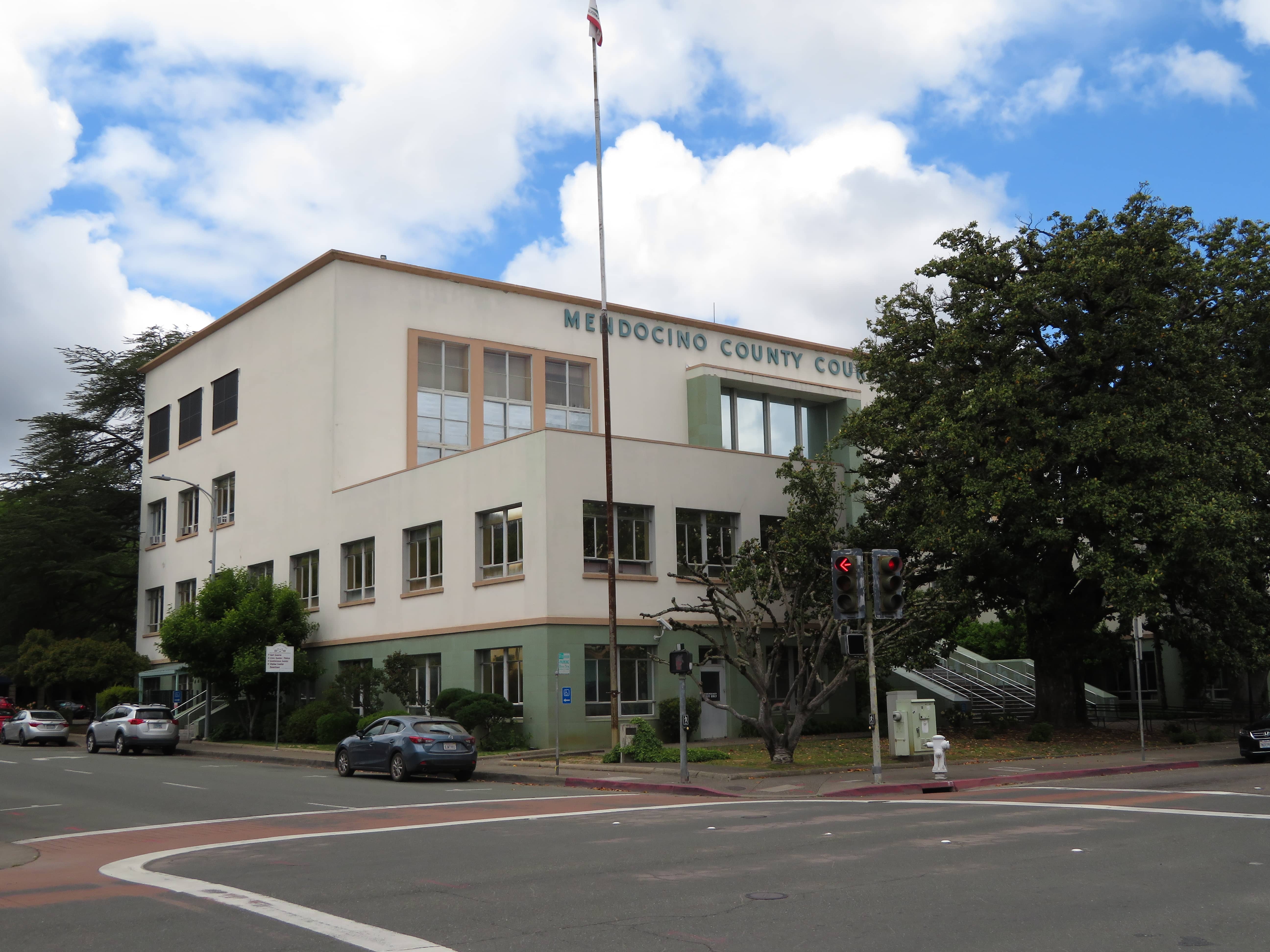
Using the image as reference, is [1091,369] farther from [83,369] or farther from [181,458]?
[83,369]

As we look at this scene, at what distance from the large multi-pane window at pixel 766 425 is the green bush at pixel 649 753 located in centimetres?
2039

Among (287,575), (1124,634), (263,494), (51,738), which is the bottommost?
(51,738)

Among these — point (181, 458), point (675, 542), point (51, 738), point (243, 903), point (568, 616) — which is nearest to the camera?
point (243, 903)

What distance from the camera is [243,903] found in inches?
384

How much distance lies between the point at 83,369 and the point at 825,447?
48.4 metres

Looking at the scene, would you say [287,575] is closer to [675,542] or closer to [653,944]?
[675,542]

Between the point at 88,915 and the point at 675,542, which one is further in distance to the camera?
the point at 675,542

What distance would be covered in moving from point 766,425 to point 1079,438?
65.2ft

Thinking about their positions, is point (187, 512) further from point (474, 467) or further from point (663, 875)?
point (663, 875)

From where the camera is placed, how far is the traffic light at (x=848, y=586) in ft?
64.8

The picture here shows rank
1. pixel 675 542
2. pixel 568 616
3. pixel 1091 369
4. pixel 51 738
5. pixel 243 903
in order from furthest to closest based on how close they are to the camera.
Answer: pixel 51 738 → pixel 675 542 → pixel 568 616 → pixel 1091 369 → pixel 243 903

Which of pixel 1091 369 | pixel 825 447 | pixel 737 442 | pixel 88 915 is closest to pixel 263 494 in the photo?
pixel 737 442

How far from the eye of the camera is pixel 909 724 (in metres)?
26.0

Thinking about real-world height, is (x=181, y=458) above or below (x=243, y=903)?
above
